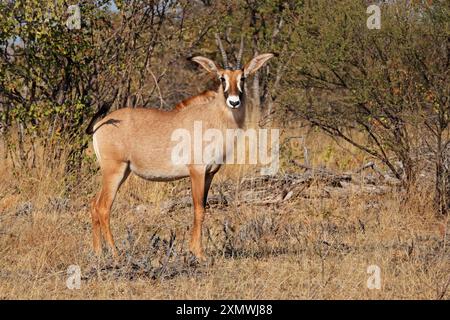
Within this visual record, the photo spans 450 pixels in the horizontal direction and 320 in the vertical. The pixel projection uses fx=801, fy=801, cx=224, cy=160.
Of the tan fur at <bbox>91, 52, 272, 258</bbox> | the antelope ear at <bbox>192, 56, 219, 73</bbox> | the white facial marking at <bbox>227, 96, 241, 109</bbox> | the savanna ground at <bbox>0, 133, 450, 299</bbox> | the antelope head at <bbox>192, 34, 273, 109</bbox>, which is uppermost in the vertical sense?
the antelope ear at <bbox>192, 56, 219, 73</bbox>

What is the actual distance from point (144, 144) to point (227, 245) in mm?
1437

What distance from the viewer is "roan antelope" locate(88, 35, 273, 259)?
8438 mm

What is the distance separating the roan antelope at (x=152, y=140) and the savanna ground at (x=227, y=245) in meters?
0.41

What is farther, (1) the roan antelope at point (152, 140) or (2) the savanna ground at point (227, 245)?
(1) the roan antelope at point (152, 140)

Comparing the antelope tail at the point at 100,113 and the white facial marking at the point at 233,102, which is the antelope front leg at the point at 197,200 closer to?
the white facial marking at the point at 233,102

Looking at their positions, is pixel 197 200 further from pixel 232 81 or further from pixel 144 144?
pixel 232 81

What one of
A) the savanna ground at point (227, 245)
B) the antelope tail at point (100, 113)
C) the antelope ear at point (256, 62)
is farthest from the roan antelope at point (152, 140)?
the antelope tail at point (100, 113)

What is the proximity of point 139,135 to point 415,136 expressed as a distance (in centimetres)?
348

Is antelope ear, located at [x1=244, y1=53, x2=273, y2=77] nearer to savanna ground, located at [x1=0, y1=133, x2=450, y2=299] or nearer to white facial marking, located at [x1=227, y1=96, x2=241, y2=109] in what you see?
white facial marking, located at [x1=227, y1=96, x2=241, y2=109]

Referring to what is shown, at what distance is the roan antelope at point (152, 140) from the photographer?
8438 mm

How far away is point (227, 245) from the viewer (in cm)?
834

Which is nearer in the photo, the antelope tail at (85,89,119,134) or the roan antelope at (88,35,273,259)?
the roan antelope at (88,35,273,259)

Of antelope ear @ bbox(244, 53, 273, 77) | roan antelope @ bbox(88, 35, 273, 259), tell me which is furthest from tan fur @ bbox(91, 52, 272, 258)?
antelope ear @ bbox(244, 53, 273, 77)
